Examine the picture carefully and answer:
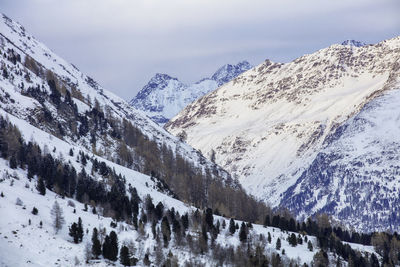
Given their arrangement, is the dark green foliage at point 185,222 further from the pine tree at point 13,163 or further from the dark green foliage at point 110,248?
the pine tree at point 13,163

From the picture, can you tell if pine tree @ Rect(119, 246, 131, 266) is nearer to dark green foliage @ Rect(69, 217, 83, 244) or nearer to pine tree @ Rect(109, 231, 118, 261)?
pine tree @ Rect(109, 231, 118, 261)

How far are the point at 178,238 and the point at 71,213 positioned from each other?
32.1 metres

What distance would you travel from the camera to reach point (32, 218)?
526 feet

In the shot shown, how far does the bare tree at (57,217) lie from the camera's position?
161875 mm

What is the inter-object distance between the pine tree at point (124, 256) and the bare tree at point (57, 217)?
1954cm

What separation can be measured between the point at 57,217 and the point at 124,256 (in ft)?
78.9

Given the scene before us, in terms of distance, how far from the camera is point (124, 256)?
152375 millimetres

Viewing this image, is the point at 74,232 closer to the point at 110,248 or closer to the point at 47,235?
the point at 47,235

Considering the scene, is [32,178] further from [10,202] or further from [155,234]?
[155,234]

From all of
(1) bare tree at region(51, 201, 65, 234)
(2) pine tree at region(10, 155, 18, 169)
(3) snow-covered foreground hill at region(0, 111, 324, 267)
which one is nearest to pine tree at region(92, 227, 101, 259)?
(3) snow-covered foreground hill at region(0, 111, 324, 267)

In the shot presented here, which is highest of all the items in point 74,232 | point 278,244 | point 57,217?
point 57,217

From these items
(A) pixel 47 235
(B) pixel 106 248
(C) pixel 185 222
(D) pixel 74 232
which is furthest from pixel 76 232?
(C) pixel 185 222

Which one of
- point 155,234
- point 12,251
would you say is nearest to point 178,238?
point 155,234

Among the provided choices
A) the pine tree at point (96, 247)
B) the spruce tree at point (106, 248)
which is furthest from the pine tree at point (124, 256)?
the pine tree at point (96, 247)
